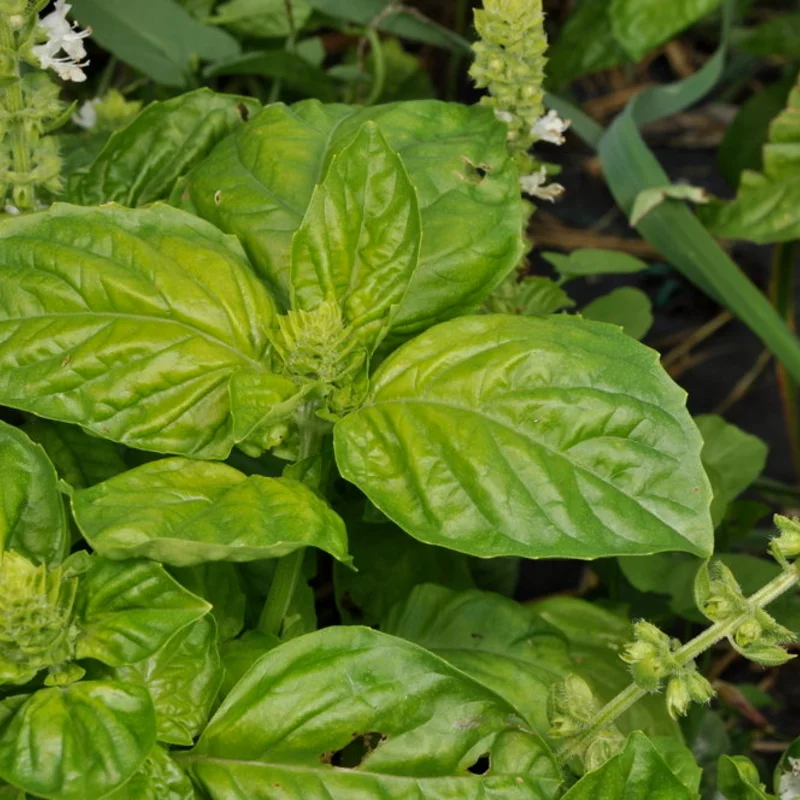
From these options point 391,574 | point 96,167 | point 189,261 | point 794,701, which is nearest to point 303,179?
point 189,261

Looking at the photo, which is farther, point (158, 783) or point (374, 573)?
point (374, 573)

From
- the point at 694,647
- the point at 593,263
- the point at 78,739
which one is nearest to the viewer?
the point at 78,739

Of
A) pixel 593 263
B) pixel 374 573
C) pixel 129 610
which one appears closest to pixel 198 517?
pixel 129 610

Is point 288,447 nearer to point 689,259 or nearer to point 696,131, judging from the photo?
point 689,259

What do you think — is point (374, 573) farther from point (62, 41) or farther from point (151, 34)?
point (151, 34)

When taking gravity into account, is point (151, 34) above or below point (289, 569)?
above

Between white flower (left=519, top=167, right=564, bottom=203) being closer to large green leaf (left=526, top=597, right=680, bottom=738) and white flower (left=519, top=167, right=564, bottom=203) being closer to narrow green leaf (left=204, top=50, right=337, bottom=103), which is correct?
large green leaf (left=526, top=597, right=680, bottom=738)

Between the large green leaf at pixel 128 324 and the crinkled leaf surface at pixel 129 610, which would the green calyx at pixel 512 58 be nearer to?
the large green leaf at pixel 128 324

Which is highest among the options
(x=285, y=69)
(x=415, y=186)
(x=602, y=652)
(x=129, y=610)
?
(x=415, y=186)

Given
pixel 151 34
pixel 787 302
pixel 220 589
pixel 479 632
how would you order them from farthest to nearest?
pixel 787 302, pixel 151 34, pixel 479 632, pixel 220 589
